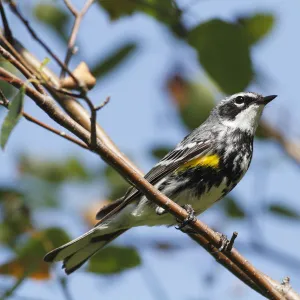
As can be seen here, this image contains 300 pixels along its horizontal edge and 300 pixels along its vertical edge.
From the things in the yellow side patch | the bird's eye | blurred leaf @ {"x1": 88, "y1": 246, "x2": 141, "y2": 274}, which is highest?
the bird's eye

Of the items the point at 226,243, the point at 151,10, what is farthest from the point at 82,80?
the point at 151,10

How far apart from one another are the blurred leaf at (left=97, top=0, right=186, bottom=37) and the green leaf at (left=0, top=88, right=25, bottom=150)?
1594mm

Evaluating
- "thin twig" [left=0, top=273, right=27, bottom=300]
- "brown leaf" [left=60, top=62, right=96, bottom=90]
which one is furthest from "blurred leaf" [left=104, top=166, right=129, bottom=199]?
"brown leaf" [left=60, top=62, right=96, bottom=90]

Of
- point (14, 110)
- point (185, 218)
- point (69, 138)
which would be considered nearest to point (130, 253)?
point (185, 218)

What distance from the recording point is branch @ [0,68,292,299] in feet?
6.68

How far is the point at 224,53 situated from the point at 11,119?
5.50 feet

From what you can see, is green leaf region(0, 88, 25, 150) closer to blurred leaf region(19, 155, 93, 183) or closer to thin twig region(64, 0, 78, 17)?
thin twig region(64, 0, 78, 17)

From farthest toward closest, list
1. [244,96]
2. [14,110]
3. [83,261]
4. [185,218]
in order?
1. [244,96]
2. [83,261]
3. [185,218]
4. [14,110]

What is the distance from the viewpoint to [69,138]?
7.14 ft

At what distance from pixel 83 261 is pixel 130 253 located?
62cm

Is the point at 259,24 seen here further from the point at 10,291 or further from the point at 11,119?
the point at 11,119

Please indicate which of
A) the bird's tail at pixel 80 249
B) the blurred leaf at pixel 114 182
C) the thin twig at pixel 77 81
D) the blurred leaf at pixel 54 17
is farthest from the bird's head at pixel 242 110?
the thin twig at pixel 77 81

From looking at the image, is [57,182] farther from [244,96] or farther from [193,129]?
[244,96]

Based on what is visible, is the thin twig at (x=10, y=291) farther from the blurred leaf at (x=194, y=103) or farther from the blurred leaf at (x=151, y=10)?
the blurred leaf at (x=194, y=103)
